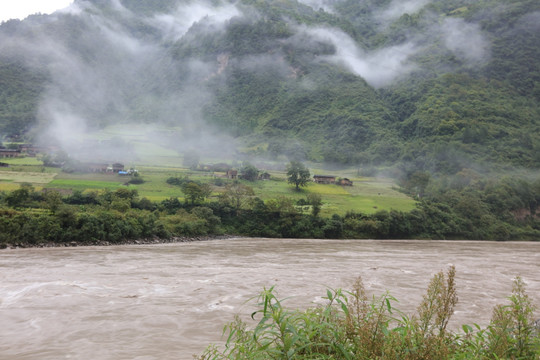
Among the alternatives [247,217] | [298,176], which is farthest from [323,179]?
[247,217]

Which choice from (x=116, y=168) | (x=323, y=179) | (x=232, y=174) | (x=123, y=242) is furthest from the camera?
(x=323, y=179)

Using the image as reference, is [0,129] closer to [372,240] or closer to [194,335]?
[372,240]

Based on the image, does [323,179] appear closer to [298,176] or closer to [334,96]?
[298,176]

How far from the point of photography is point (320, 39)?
16625 centimetres

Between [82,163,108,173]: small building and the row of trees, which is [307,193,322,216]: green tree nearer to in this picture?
the row of trees

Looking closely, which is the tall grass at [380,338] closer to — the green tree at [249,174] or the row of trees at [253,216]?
the row of trees at [253,216]

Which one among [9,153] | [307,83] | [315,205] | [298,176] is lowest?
[315,205]

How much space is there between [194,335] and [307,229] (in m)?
39.1

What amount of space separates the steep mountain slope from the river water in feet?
206

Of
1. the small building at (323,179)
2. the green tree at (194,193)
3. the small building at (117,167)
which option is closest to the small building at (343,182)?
the small building at (323,179)

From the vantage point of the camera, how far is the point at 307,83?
5635 inches

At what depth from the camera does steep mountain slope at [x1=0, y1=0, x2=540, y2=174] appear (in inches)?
3937

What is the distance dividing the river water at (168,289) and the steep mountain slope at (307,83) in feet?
206

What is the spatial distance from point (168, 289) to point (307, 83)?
133 m
